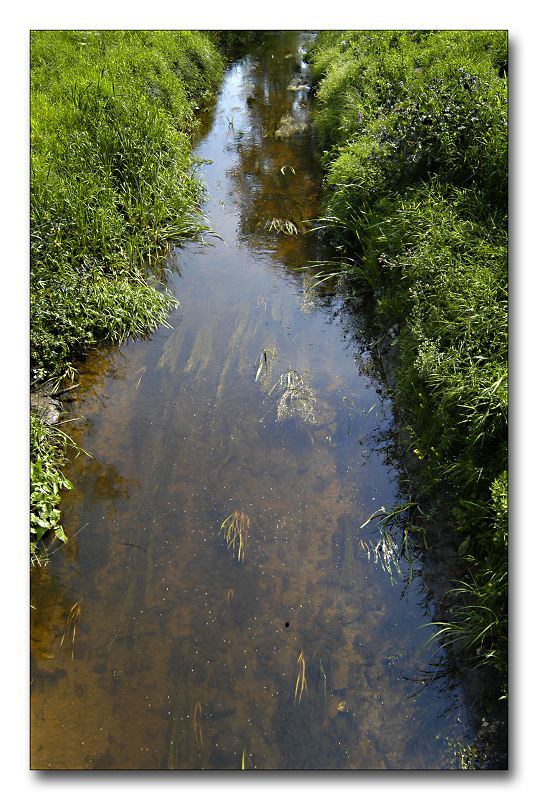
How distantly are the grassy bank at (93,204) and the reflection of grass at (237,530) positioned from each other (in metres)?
1.05

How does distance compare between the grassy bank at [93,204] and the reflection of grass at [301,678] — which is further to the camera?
the grassy bank at [93,204]

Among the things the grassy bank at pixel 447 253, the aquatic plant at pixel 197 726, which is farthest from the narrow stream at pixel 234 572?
the grassy bank at pixel 447 253

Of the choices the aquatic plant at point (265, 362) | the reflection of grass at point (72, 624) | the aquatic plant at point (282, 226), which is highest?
the aquatic plant at point (282, 226)

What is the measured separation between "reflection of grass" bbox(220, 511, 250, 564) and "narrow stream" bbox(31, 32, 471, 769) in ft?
0.04

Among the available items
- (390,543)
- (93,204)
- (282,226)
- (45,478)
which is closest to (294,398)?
(390,543)

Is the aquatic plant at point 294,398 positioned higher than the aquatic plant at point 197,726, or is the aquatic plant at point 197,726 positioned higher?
the aquatic plant at point 294,398

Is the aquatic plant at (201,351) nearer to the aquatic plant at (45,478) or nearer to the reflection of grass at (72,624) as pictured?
the aquatic plant at (45,478)

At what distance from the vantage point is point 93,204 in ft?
20.0

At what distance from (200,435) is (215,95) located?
870 cm

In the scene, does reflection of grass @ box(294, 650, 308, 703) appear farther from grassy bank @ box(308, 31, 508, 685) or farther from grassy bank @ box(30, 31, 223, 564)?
grassy bank @ box(30, 31, 223, 564)

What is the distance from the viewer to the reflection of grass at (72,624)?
3513 millimetres

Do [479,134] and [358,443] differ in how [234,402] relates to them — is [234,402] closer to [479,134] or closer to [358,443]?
[358,443]

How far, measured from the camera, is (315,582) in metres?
3.77

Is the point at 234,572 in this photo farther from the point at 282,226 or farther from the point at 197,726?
the point at 282,226
